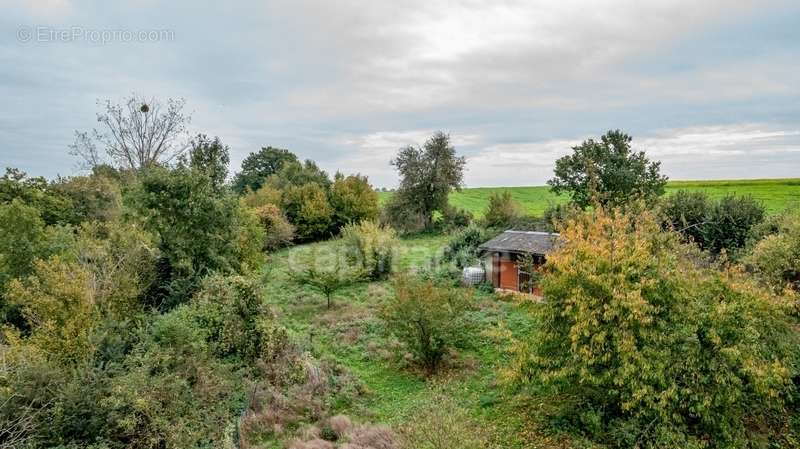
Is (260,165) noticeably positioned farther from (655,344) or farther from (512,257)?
(655,344)

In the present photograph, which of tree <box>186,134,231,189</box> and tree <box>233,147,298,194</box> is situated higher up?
tree <box>233,147,298,194</box>

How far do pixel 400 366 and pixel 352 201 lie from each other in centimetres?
3000

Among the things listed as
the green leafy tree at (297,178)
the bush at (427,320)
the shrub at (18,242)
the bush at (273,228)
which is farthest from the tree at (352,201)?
the bush at (427,320)

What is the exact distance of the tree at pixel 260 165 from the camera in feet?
198

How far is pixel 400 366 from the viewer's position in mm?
13805

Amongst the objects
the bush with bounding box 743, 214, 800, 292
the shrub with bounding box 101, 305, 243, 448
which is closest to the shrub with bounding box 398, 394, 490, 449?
the shrub with bounding box 101, 305, 243, 448

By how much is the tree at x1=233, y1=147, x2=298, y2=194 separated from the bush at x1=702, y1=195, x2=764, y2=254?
5111 cm

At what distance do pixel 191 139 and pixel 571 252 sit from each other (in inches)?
952

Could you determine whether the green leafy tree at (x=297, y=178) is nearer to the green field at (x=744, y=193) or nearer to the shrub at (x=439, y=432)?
the green field at (x=744, y=193)

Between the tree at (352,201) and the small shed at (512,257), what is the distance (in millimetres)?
20834

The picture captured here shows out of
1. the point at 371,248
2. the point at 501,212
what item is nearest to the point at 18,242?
the point at 371,248

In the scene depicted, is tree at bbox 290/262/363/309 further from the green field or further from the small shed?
the green field

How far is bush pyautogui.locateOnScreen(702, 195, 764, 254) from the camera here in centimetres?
2292

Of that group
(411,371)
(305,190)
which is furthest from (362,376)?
(305,190)
